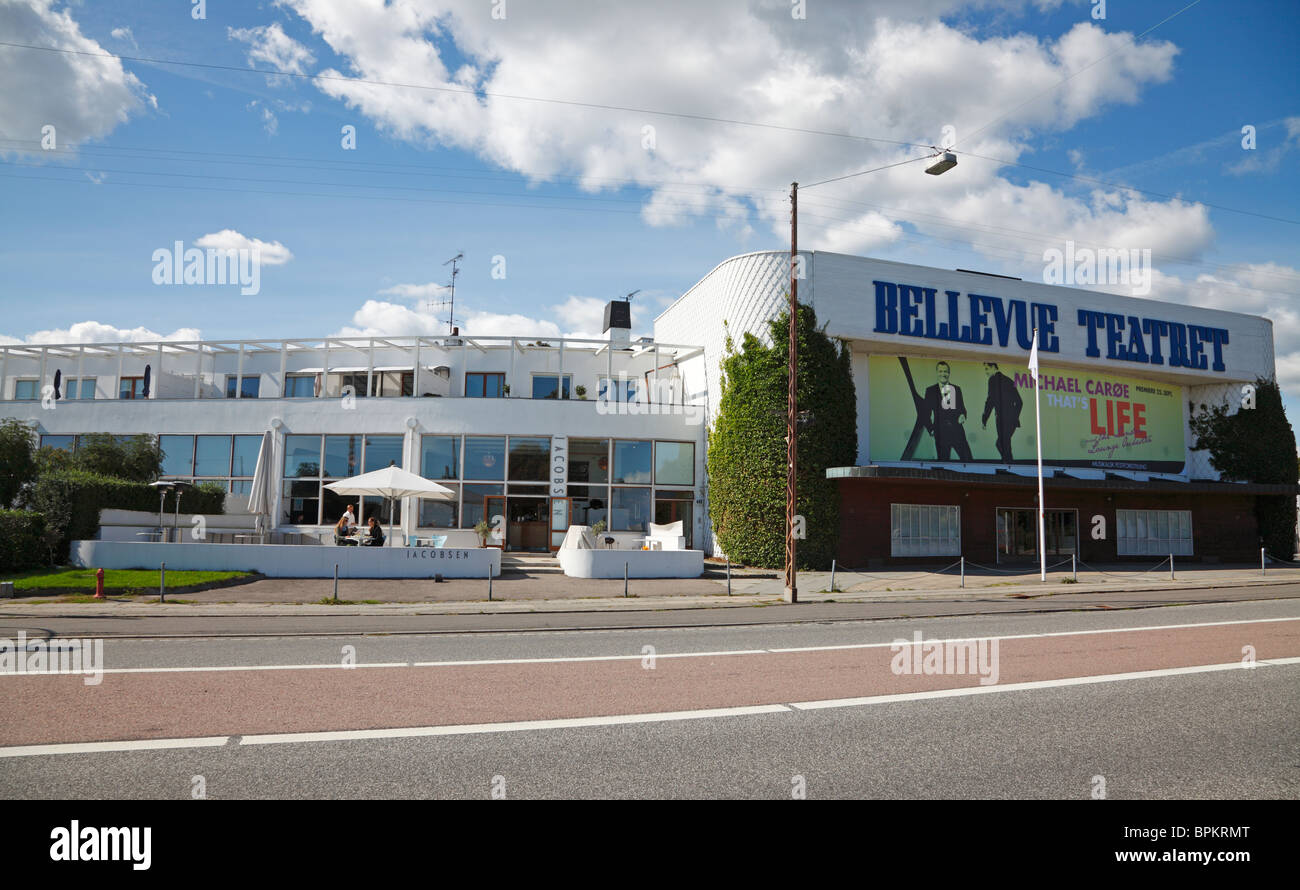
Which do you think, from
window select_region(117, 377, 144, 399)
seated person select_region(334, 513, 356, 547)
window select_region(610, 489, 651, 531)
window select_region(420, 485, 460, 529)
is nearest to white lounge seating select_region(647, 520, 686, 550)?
window select_region(610, 489, 651, 531)

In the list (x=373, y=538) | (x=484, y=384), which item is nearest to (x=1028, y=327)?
(x=484, y=384)

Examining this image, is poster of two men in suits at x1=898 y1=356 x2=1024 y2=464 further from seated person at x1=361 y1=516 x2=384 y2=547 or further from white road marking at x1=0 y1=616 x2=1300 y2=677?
seated person at x1=361 y1=516 x2=384 y2=547

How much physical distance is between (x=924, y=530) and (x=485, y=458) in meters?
17.2

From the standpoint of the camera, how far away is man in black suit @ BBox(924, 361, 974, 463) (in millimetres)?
29781

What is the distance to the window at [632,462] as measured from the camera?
96.1 feet

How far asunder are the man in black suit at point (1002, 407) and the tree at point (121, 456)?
3314cm

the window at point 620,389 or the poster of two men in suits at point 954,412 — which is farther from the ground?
the window at point 620,389

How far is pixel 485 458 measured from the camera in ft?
94.2

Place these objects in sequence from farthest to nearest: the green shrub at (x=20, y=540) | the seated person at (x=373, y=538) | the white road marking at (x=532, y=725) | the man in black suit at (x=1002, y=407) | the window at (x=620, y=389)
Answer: the window at (x=620, y=389)
the man in black suit at (x=1002, y=407)
the seated person at (x=373, y=538)
the green shrub at (x=20, y=540)
the white road marking at (x=532, y=725)

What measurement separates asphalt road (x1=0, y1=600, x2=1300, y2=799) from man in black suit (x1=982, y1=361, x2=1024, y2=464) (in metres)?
21.2

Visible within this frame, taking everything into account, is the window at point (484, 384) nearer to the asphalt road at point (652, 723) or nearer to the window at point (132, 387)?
the window at point (132, 387)

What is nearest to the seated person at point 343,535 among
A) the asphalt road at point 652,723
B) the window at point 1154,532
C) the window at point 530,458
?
the window at point 530,458

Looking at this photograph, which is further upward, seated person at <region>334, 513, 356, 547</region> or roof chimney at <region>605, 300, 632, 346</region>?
roof chimney at <region>605, 300, 632, 346</region>
